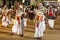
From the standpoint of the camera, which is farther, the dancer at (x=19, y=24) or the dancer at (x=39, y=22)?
the dancer at (x=19, y=24)

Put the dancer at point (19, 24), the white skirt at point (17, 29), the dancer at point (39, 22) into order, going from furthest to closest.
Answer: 1. the white skirt at point (17, 29)
2. the dancer at point (19, 24)
3. the dancer at point (39, 22)

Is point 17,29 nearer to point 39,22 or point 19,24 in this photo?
point 19,24

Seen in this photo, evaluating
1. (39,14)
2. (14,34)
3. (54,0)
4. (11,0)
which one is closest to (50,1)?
(54,0)

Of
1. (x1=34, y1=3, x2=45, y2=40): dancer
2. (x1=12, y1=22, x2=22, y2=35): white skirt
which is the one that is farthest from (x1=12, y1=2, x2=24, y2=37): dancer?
(x1=34, y1=3, x2=45, y2=40): dancer

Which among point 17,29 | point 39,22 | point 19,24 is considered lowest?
point 17,29

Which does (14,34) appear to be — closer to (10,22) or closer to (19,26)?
(19,26)

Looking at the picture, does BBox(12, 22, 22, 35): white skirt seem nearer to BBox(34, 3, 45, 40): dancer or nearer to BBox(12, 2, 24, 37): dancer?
BBox(12, 2, 24, 37): dancer

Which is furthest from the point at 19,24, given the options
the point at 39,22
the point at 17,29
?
the point at 39,22

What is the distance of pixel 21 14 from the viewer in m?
13.6

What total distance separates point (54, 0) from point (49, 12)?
16050 millimetres

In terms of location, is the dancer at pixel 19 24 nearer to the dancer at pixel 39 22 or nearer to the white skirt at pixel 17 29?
the white skirt at pixel 17 29

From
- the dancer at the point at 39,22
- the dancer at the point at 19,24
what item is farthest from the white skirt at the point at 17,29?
the dancer at the point at 39,22

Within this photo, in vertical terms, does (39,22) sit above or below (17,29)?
above

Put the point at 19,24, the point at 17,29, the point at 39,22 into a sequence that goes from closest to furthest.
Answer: the point at 39,22 < the point at 19,24 < the point at 17,29
